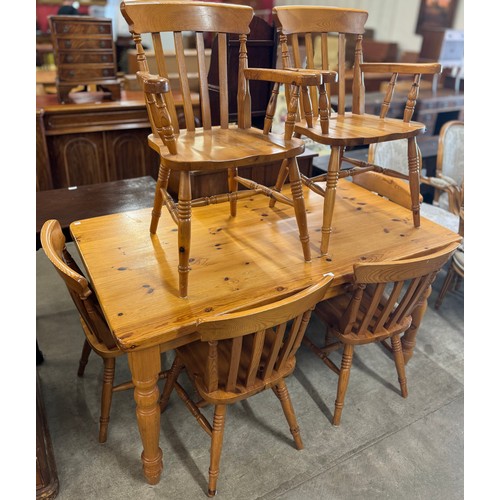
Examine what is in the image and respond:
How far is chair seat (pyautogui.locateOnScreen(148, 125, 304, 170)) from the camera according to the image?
52.0 inches

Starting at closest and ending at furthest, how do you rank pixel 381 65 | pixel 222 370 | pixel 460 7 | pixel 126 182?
pixel 222 370, pixel 381 65, pixel 126 182, pixel 460 7

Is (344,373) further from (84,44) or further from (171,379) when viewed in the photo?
(84,44)

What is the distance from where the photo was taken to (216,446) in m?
1.43

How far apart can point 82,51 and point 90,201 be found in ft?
4.39

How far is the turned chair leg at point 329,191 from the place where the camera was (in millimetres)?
1608

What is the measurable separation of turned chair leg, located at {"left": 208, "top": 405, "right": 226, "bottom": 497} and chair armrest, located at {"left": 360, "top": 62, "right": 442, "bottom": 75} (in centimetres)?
150

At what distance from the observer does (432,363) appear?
2.09m

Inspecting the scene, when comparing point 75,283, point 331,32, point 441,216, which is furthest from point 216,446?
point 441,216

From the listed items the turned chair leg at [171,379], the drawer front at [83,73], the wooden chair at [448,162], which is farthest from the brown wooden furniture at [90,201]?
the wooden chair at [448,162]

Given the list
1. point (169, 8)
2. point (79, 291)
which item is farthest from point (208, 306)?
point (169, 8)

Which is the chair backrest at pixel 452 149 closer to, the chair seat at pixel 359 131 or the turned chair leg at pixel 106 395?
the chair seat at pixel 359 131

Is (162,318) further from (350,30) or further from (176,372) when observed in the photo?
(350,30)

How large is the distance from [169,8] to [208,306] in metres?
1.08

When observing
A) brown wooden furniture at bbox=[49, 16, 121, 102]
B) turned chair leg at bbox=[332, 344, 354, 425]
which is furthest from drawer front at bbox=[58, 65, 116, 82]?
turned chair leg at bbox=[332, 344, 354, 425]
